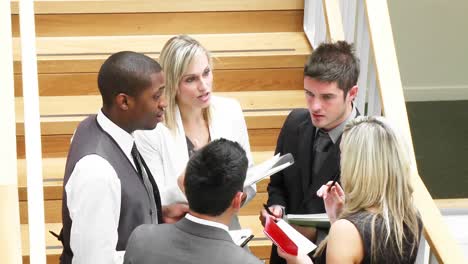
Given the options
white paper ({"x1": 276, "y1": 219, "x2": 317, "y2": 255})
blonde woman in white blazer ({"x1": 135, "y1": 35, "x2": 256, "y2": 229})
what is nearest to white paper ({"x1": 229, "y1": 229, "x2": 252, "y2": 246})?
white paper ({"x1": 276, "y1": 219, "x2": 317, "y2": 255})

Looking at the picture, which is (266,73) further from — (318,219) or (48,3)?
(318,219)

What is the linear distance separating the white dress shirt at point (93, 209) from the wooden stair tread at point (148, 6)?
7.21 ft

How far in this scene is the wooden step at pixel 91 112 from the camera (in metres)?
4.54

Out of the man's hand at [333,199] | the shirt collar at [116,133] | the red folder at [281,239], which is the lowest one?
the red folder at [281,239]

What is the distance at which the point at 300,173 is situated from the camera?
352 centimetres

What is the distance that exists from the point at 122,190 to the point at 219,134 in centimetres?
71

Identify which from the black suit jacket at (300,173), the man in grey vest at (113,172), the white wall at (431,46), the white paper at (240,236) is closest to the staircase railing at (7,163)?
the man in grey vest at (113,172)

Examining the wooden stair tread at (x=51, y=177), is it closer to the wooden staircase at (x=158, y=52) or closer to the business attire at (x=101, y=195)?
the wooden staircase at (x=158, y=52)

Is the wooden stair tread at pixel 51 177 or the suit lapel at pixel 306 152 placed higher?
the suit lapel at pixel 306 152

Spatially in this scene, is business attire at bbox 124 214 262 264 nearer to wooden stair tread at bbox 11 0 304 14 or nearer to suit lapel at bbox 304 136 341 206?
suit lapel at bbox 304 136 341 206

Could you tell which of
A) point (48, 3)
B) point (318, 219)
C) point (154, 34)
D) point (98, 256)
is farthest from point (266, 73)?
point (98, 256)

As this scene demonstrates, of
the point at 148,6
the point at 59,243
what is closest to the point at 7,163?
the point at 59,243

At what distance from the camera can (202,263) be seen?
2.57 meters

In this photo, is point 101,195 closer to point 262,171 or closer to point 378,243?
point 262,171
